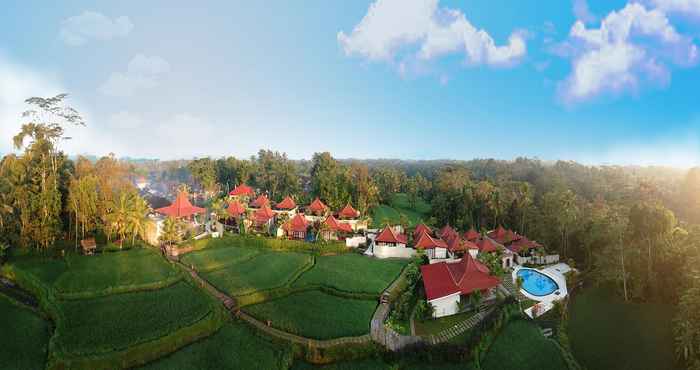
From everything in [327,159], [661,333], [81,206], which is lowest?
[661,333]

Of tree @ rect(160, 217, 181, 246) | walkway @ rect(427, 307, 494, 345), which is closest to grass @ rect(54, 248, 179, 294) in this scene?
tree @ rect(160, 217, 181, 246)

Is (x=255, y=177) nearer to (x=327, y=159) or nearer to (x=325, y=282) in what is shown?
(x=327, y=159)

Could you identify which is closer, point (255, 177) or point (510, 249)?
point (510, 249)

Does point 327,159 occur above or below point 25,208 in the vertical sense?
above

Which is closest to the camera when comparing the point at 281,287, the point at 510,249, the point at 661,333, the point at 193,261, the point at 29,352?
the point at 29,352

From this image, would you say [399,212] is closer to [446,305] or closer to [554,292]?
[554,292]

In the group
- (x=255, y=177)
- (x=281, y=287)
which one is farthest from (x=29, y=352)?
(x=255, y=177)

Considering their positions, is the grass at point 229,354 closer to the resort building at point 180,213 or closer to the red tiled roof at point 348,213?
the resort building at point 180,213

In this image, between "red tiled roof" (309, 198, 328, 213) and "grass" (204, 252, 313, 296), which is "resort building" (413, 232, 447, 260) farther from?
"red tiled roof" (309, 198, 328, 213)
